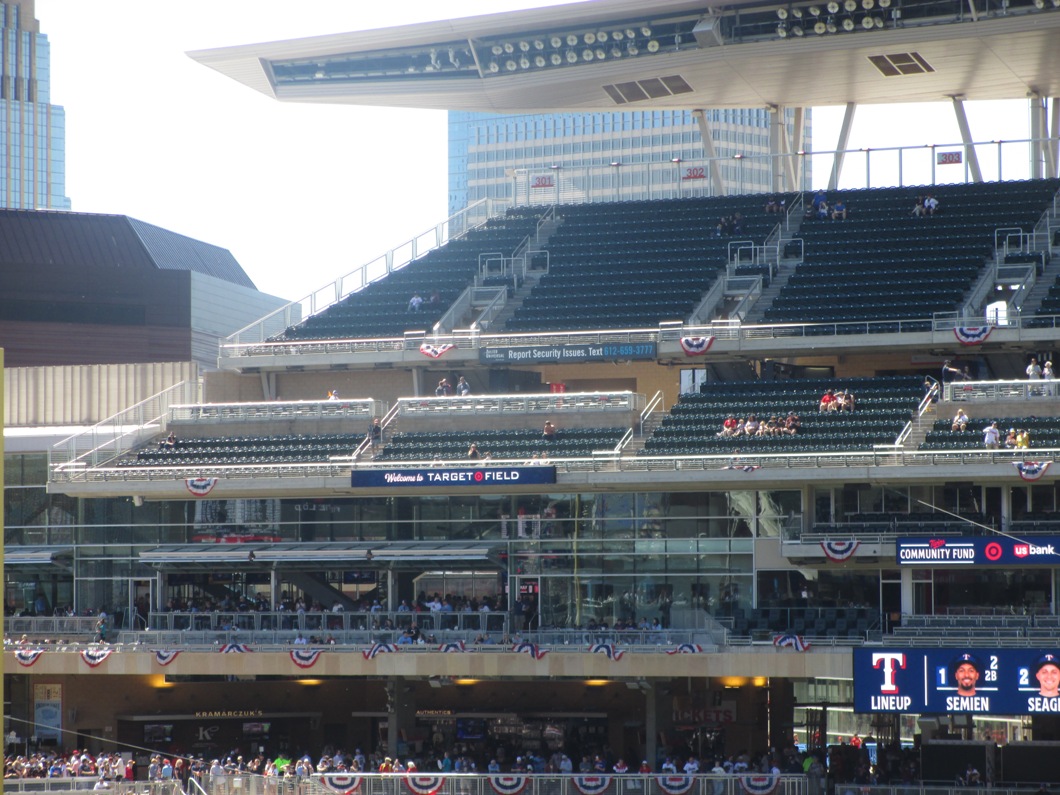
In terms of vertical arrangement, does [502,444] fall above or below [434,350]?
→ below

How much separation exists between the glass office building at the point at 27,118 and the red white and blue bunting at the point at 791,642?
12352 centimetres

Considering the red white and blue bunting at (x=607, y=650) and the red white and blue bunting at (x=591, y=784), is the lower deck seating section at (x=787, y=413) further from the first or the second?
the red white and blue bunting at (x=591, y=784)

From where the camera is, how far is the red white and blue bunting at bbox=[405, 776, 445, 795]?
30984 millimetres

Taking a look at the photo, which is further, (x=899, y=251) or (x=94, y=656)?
(x=899, y=251)

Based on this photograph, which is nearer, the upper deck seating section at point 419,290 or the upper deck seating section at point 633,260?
the upper deck seating section at point 633,260

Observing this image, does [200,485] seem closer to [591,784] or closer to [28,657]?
[28,657]

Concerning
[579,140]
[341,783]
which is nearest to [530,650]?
[341,783]

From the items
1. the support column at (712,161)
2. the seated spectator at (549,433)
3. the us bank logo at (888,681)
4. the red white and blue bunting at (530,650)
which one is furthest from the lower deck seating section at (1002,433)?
the support column at (712,161)

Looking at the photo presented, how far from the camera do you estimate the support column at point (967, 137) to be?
166 ft

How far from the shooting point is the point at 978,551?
1284 inches

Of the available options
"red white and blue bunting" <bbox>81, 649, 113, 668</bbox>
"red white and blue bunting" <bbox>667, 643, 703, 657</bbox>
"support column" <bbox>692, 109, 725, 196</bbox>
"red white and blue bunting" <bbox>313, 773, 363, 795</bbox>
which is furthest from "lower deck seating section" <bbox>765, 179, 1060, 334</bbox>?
"red white and blue bunting" <bbox>81, 649, 113, 668</bbox>

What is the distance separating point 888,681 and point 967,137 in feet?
87.2

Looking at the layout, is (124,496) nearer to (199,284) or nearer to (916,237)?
(199,284)

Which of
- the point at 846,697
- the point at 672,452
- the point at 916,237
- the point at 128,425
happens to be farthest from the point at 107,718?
the point at 916,237
